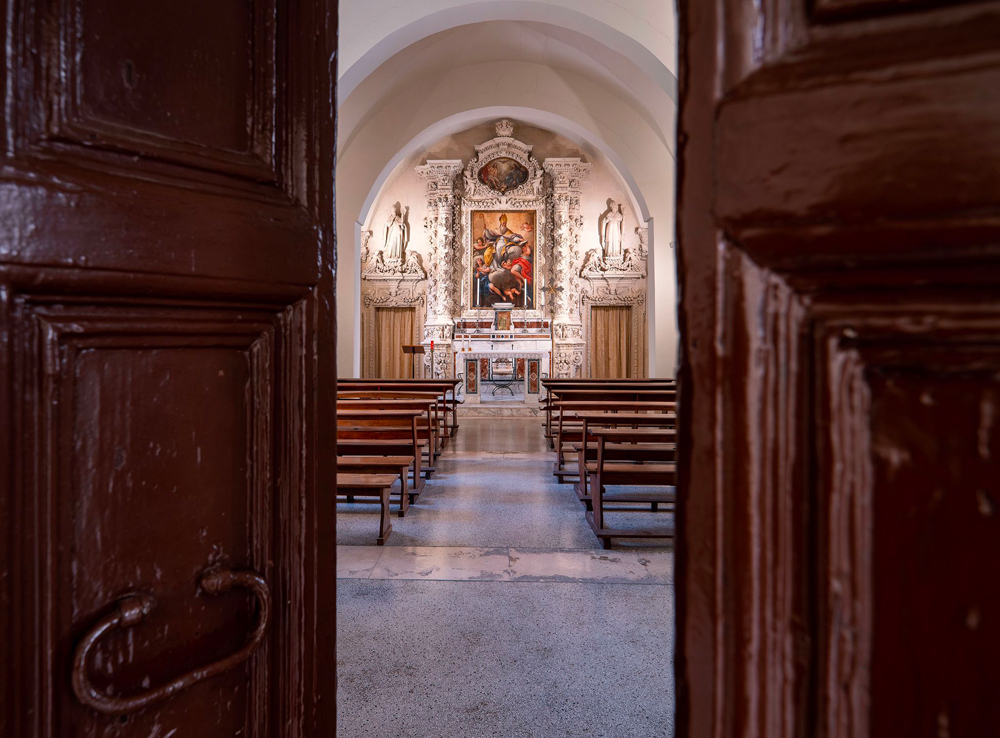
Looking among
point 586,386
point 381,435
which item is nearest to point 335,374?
point 381,435

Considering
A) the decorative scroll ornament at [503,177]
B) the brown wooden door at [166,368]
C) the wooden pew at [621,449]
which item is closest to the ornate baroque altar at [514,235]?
the decorative scroll ornament at [503,177]

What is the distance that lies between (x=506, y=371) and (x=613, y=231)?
3.99m

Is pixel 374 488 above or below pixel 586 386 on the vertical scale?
below

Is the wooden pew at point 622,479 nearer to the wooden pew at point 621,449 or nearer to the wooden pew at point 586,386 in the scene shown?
the wooden pew at point 621,449

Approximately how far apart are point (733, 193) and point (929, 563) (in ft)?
0.88

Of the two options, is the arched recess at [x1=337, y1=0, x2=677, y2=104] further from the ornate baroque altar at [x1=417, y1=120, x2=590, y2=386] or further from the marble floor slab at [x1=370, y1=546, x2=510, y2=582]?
the ornate baroque altar at [x1=417, y1=120, x2=590, y2=386]

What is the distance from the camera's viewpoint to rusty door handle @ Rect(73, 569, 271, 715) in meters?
0.54

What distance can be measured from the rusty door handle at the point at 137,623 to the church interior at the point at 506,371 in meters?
0.97

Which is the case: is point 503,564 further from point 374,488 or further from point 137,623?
point 137,623

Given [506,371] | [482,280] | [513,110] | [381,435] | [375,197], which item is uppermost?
[513,110]

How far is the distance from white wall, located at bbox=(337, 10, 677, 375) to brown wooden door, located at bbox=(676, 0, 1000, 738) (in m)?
8.23

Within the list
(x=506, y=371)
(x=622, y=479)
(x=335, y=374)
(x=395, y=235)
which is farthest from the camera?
(x=395, y=235)

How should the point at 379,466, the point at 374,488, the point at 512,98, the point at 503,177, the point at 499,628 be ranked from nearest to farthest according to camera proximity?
the point at 499,628 < the point at 374,488 < the point at 379,466 < the point at 512,98 < the point at 503,177

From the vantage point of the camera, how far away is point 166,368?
2.12 ft
